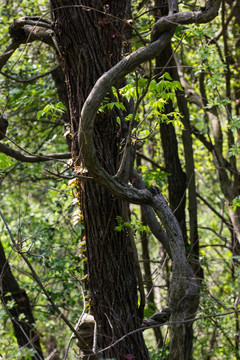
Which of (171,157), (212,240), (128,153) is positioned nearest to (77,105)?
(128,153)

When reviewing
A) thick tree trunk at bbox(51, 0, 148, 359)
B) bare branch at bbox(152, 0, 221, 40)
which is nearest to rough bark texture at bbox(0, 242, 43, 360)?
thick tree trunk at bbox(51, 0, 148, 359)

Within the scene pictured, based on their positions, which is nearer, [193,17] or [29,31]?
[193,17]

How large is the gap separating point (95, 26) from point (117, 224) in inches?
63.5

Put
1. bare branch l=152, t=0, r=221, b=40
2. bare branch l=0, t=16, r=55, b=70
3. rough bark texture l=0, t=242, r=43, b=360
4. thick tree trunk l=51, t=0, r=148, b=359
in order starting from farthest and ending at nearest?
rough bark texture l=0, t=242, r=43, b=360, bare branch l=0, t=16, r=55, b=70, thick tree trunk l=51, t=0, r=148, b=359, bare branch l=152, t=0, r=221, b=40

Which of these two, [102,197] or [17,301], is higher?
[102,197]

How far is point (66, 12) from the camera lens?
3627mm

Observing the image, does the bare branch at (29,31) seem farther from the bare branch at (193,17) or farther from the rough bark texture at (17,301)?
the rough bark texture at (17,301)

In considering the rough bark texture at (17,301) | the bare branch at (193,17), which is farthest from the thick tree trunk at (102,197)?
the rough bark texture at (17,301)

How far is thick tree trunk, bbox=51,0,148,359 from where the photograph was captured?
12.0 ft

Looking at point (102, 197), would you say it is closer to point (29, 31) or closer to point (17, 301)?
A: point (29, 31)

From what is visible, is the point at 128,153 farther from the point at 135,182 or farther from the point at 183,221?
the point at 183,221

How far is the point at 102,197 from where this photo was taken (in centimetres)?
374

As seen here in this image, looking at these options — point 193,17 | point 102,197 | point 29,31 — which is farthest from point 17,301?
point 193,17

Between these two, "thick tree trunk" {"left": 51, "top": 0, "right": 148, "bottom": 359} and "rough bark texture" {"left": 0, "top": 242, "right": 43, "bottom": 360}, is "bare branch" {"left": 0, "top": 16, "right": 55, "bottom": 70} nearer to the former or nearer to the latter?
"thick tree trunk" {"left": 51, "top": 0, "right": 148, "bottom": 359}
